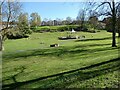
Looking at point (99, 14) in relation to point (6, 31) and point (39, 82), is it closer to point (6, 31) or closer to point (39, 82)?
point (6, 31)

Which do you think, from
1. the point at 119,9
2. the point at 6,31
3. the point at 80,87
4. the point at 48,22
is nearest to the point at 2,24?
the point at 6,31

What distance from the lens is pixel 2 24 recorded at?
38.7m

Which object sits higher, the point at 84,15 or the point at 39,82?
the point at 84,15

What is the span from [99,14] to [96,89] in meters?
21.2

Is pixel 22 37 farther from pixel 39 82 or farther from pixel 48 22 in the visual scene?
pixel 48 22

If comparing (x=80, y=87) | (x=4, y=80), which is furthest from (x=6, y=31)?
(x=80, y=87)

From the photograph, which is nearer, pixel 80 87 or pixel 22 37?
pixel 80 87

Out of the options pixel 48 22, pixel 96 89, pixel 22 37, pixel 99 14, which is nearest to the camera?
pixel 96 89

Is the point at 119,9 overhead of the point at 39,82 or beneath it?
overhead

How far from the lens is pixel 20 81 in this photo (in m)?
13.0

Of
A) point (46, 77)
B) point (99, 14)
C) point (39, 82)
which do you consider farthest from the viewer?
point (99, 14)

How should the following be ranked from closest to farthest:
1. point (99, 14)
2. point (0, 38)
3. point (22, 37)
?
point (99, 14), point (0, 38), point (22, 37)

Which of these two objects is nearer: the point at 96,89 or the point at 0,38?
the point at 96,89

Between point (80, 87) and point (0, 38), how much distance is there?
28259 mm
